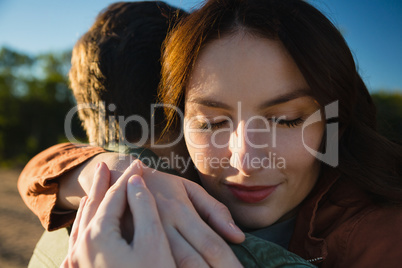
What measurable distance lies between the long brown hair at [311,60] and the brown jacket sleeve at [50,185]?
2.11 ft

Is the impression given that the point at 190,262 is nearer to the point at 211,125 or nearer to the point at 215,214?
the point at 215,214

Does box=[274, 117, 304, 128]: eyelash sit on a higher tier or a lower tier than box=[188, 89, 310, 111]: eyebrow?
lower

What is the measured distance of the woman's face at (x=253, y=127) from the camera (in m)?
1.67

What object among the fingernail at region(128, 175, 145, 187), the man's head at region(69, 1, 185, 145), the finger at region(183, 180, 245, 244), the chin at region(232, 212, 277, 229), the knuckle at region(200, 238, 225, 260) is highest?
the man's head at region(69, 1, 185, 145)

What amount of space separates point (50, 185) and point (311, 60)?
161 centimetres

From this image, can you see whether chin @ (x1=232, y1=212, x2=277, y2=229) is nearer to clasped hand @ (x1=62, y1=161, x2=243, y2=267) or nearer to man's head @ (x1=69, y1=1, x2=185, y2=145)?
clasped hand @ (x1=62, y1=161, x2=243, y2=267)

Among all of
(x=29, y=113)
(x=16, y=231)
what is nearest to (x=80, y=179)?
(x=16, y=231)

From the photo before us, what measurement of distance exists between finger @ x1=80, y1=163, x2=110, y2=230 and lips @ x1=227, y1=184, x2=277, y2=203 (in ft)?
2.29

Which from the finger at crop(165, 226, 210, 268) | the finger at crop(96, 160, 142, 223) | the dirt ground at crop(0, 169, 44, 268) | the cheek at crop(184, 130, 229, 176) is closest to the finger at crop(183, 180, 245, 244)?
the finger at crop(165, 226, 210, 268)

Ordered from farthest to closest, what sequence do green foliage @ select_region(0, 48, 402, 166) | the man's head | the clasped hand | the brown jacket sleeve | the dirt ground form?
green foliage @ select_region(0, 48, 402, 166) < the dirt ground < the man's head < the brown jacket sleeve < the clasped hand

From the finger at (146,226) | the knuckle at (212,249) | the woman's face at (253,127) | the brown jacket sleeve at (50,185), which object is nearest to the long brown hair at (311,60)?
the woman's face at (253,127)

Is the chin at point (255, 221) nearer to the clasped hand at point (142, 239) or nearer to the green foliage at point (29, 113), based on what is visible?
the clasped hand at point (142, 239)

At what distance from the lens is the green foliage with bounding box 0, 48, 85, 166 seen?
15.5m

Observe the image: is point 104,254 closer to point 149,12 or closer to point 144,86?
point 144,86
